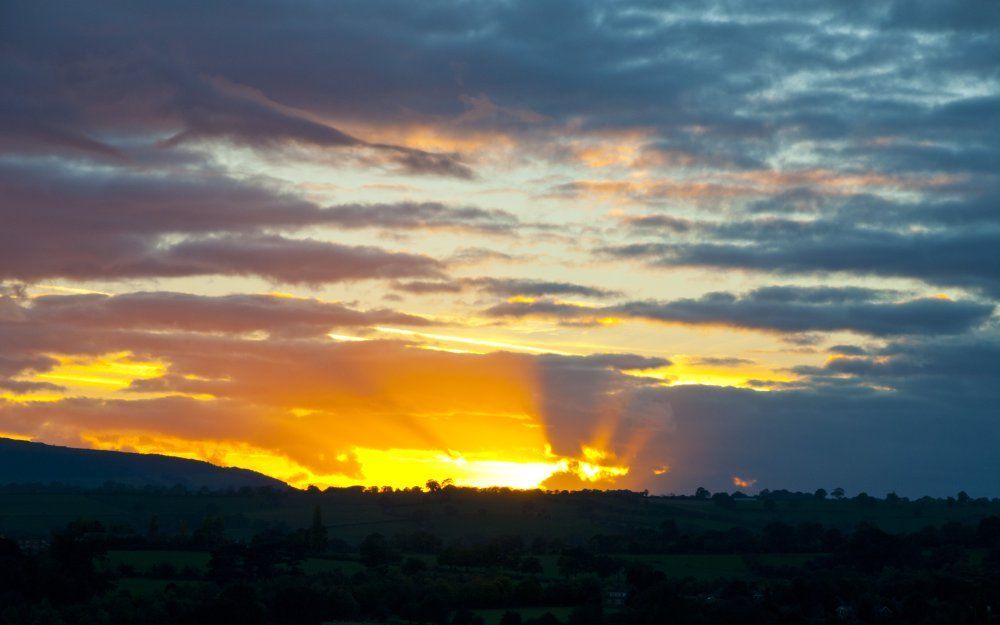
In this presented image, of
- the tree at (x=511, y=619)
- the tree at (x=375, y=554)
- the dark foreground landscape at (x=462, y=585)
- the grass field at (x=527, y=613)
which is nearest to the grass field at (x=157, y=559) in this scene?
the dark foreground landscape at (x=462, y=585)

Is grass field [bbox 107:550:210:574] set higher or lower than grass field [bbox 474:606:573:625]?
higher

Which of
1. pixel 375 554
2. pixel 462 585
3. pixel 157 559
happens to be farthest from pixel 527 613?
pixel 157 559

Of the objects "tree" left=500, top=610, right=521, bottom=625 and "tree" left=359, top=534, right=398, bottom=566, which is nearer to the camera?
"tree" left=500, top=610, right=521, bottom=625

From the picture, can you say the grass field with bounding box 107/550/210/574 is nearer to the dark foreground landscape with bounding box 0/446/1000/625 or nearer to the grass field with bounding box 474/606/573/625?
the dark foreground landscape with bounding box 0/446/1000/625

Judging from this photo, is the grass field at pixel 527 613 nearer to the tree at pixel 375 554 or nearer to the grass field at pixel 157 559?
the tree at pixel 375 554

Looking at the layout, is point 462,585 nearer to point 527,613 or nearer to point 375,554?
point 527,613

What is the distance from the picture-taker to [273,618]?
12988 centimetres

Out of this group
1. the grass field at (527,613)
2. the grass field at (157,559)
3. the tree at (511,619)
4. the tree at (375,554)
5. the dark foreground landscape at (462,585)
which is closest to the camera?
the tree at (511,619)

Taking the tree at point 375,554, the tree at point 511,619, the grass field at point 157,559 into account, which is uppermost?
the tree at point 375,554

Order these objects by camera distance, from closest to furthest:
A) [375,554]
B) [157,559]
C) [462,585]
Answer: [462,585], [157,559], [375,554]

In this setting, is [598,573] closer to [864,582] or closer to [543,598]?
[543,598]

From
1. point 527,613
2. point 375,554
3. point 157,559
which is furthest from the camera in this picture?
Result: point 375,554

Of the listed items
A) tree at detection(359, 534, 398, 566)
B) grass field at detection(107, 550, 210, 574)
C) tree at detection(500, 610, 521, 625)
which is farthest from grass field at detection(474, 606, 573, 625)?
grass field at detection(107, 550, 210, 574)

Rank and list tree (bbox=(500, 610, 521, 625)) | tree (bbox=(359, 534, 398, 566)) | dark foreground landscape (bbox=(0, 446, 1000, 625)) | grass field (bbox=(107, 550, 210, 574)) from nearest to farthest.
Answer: tree (bbox=(500, 610, 521, 625)), dark foreground landscape (bbox=(0, 446, 1000, 625)), grass field (bbox=(107, 550, 210, 574)), tree (bbox=(359, 534, 398, 566))
